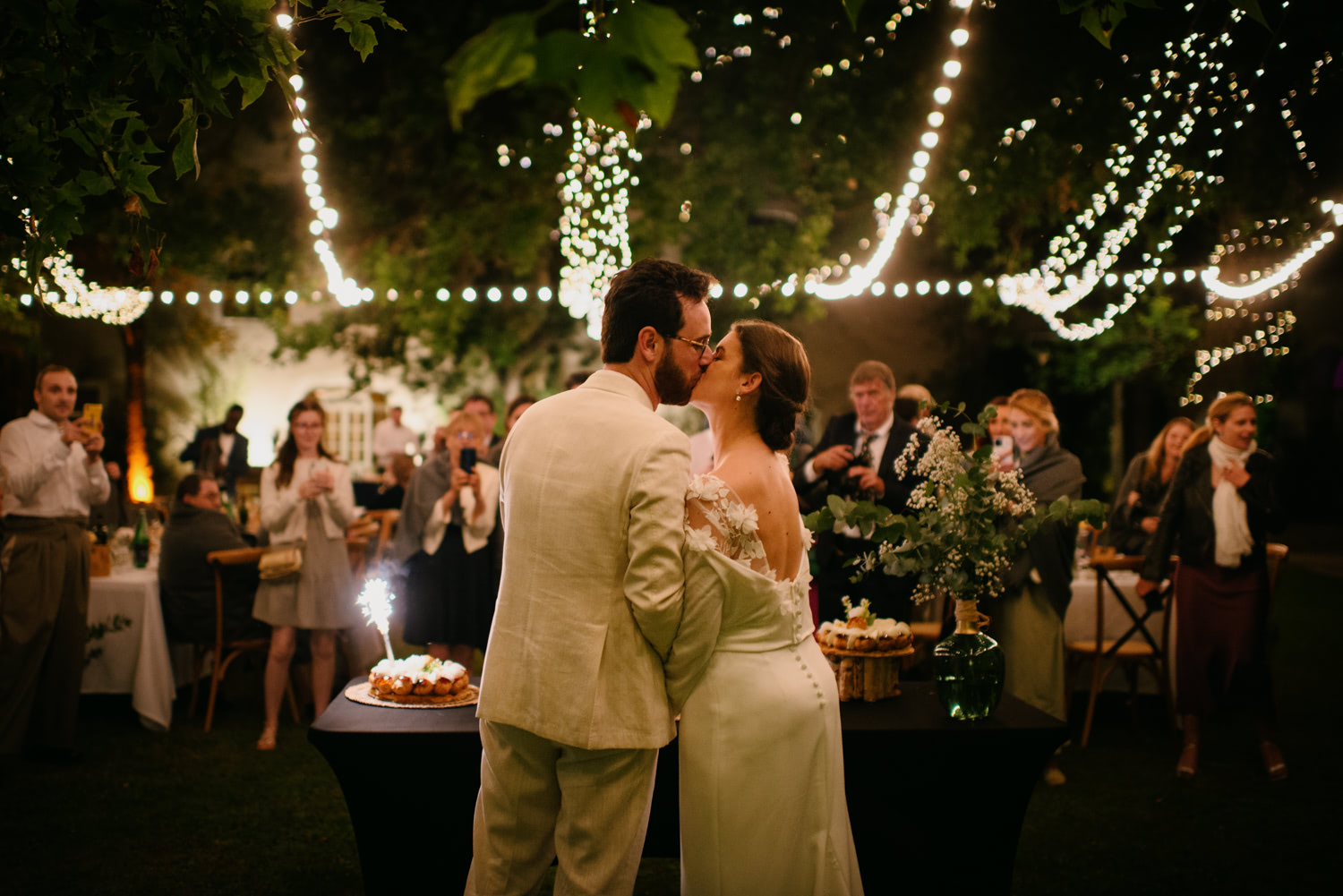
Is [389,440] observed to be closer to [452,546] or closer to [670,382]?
[452,546]

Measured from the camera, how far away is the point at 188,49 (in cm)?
196

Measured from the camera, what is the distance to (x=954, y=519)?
9.46ft

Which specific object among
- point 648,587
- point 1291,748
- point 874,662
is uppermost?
point 648,587

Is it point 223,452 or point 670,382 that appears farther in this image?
point 223,452

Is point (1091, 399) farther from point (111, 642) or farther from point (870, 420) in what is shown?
point (111, 642)

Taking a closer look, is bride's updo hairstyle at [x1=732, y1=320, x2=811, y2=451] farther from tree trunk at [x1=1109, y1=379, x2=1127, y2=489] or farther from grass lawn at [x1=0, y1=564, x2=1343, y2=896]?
tree trunk at [x1=1109, y1=379, x2=1127, y2=489]

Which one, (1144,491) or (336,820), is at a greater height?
(1144,491)

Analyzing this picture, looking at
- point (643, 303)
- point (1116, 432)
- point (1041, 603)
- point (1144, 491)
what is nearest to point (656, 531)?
point (643, 303)

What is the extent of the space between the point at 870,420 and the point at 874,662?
2197mm

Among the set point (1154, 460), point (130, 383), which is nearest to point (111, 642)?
point (1154, 460)

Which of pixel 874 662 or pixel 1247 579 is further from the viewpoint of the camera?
pixel 1247 579

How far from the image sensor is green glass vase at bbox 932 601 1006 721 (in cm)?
267

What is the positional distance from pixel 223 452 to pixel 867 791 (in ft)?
38.0

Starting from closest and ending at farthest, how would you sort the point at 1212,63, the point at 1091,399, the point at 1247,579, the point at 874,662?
the point at 874,662
the point at 1247,579
the point at 1212,63
the point at 1091,399
